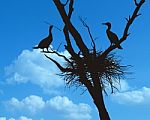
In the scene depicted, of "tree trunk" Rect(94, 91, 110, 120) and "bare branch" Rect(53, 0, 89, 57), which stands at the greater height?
"bare branch" Rect(53, 0, 89, 57)

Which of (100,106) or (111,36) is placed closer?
(100,106)

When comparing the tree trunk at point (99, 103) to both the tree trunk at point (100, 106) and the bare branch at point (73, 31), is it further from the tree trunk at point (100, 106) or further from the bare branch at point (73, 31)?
the bare branch at point (73, 31)

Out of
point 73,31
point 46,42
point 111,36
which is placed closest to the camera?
point 73,31

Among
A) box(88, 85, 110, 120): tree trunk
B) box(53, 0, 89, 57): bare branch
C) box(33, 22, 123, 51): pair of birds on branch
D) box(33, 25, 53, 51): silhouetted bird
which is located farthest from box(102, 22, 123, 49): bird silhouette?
box(88, 85, 110, 120): tree trunk

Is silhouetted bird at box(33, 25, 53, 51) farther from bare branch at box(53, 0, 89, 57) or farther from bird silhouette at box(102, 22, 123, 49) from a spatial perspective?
bird silhouette at box(102, 22, 123, 49)

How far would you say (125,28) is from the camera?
8.00 metres

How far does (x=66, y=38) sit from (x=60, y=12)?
534 mm

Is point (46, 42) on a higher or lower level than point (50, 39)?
lower

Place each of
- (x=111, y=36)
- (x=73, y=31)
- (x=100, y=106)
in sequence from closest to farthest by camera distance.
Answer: (x=100, y=106) → (x=73, y=31) → (x=111, y=36)

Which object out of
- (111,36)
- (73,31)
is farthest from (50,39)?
(111,36)

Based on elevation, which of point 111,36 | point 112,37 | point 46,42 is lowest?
point 46,42

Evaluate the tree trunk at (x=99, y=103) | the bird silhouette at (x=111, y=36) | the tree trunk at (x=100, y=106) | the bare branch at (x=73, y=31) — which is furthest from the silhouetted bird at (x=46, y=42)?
the tree trunk at (x=100, y=106)

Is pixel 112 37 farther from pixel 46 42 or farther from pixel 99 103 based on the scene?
pixel 99 103

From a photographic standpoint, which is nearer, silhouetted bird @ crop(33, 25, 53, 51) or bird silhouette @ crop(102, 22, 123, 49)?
silhouetted bird @ crop(33, 25, 53, 51)
